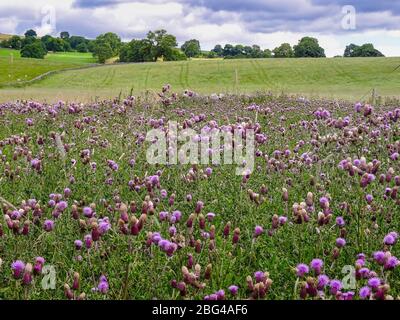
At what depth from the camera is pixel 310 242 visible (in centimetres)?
392

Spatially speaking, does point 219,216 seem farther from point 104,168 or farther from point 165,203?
point 104,168

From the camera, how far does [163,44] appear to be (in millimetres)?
90438

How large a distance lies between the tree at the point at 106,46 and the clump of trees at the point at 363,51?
47879 millimetres

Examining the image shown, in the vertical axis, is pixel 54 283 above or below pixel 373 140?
below

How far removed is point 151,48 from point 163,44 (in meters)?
2.60

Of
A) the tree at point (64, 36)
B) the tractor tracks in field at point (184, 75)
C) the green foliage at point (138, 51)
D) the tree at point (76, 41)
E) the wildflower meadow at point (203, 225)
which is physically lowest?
the wildflower meadow at point (203, 225)

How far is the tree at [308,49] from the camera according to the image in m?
101

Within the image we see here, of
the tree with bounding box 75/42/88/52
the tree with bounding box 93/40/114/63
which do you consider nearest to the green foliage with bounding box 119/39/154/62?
the tree with bounding box 93/40/114/63

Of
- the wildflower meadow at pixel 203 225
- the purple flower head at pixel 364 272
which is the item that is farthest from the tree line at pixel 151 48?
the purple flower head at pixel 364 272

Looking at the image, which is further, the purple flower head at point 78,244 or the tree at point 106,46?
the tree at point 106,46

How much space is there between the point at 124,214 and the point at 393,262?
157 centimetres

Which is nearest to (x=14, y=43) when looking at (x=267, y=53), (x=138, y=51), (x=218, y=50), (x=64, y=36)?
(x=64, y=36)

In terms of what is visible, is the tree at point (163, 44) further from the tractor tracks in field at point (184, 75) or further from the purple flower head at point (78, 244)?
the purple flower head at point (78, 244)
